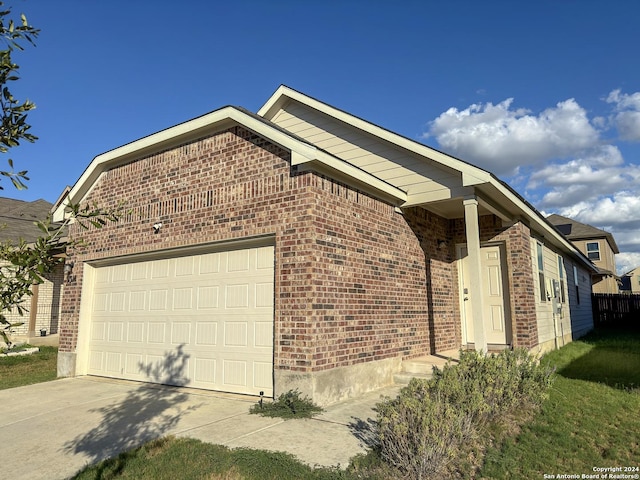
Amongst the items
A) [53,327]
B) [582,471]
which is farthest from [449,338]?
[53,327]

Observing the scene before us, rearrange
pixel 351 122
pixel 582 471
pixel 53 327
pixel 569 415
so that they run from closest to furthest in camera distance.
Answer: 1. pixel 582 471
2. pixel 569 415
3. pixel 351 122
4. pixel 53 327

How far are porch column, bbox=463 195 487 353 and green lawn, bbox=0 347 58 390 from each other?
9.01 metres

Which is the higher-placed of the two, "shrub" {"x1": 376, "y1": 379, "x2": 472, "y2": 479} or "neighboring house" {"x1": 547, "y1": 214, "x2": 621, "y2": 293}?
"neighboring house" {"x1": 547, "y1": 214, "x2": 621, "y2": 293}

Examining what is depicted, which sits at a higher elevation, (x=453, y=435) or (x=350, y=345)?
(x=350, y=345)

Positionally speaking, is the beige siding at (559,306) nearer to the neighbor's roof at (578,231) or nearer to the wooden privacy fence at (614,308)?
the wooden privacy fence at (614,308)

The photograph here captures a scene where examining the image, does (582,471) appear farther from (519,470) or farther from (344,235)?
(344,235)

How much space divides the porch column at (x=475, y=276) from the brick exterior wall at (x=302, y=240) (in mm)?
1433

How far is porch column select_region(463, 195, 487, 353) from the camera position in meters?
7.69

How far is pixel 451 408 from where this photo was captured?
4.36 metres

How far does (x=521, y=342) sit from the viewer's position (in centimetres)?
933

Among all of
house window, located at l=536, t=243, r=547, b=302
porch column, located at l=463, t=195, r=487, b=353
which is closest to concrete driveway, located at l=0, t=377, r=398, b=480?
porch column, located at l=463, t=195, r=487, b=353

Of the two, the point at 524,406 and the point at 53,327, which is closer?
the point at 524,406

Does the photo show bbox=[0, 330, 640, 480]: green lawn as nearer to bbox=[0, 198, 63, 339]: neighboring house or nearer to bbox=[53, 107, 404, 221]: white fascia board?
bbox=[53, 107, 404, 221]: white fascia board

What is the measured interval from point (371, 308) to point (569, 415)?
10.9ft
